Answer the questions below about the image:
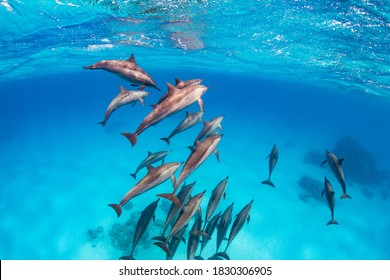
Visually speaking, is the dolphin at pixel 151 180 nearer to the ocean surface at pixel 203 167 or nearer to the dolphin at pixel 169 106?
the dolphin at pixel 169 106

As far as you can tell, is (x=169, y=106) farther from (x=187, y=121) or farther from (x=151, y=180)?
(x=151, y=180)

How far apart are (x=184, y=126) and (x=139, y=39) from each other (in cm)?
1880

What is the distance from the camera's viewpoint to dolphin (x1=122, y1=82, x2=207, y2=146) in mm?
4062

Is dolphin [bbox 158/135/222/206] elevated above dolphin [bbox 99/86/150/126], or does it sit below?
below

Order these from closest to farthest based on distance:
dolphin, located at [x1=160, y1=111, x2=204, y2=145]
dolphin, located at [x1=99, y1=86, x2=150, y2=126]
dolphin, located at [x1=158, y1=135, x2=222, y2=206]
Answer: dolphin, located at [x1=158, y1=135, x2=222, y2=206] → dolphin, located at [x1=99, y1=86, x2=150, y2=126] → dolphin, located at [x1=160, y1=111, x2=204, y2=145]

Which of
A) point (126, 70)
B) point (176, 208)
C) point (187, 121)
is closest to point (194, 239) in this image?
point (176, 208)

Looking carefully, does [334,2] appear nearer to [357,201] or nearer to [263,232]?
[263,232]

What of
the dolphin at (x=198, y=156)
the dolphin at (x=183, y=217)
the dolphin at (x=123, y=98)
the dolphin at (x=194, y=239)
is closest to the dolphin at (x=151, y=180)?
the dolphin at (x=198, y=156)

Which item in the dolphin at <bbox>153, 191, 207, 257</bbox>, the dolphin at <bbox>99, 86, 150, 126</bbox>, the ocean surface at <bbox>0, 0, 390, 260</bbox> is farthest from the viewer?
the ocean surface at <bbox>0, 0, 390, 260</bbox>

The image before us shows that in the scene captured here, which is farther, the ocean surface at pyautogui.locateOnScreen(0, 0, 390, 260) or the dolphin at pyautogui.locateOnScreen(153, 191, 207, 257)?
the ocean surface at pyautogui.locateOnScreen(0, 0, 390, 260)

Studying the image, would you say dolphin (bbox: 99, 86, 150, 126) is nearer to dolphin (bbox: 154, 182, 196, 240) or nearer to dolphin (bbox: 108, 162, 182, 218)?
dolphin (bbox: 108, 162, 182, 218)

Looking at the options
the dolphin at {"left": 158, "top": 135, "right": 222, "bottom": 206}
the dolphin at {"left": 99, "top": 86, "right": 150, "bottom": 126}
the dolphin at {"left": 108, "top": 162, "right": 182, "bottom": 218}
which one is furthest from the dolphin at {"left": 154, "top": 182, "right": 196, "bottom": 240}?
the dolphin at {"left": 99, "top": 86, "right": 150, "bottom": 126}

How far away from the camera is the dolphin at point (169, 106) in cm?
406
